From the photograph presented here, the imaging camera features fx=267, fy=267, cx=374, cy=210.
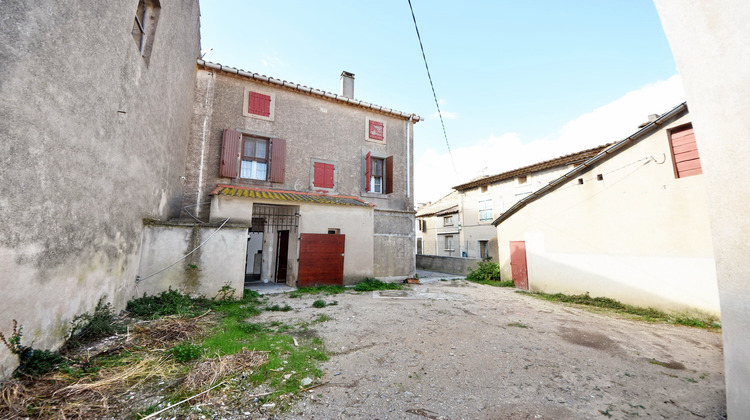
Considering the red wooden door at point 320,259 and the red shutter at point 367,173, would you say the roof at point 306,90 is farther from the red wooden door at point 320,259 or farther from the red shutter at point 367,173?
the red wooden door at point 320,259

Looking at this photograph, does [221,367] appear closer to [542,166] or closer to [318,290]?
[318,290]

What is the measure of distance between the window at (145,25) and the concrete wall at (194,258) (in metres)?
3.81

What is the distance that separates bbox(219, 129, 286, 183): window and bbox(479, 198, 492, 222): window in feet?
47.2

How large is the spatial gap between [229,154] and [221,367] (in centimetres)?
803

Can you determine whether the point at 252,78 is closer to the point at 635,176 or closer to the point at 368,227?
the point at 368,227

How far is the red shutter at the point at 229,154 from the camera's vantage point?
9297mm

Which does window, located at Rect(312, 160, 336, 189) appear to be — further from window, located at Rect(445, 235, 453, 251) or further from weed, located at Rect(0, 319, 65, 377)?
window, located at Rect(445, 235, 453, 251)

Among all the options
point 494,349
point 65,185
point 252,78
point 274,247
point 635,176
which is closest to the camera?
point 65,185

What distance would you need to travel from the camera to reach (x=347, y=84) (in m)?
12.5

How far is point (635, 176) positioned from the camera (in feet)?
23.1

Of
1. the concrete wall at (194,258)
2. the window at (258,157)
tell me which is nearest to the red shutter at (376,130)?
the window at (258,157)

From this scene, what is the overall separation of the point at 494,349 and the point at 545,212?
6954mm

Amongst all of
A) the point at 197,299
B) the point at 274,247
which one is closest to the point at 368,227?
the point at 274,247

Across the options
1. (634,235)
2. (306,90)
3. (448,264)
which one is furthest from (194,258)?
(448,264)
